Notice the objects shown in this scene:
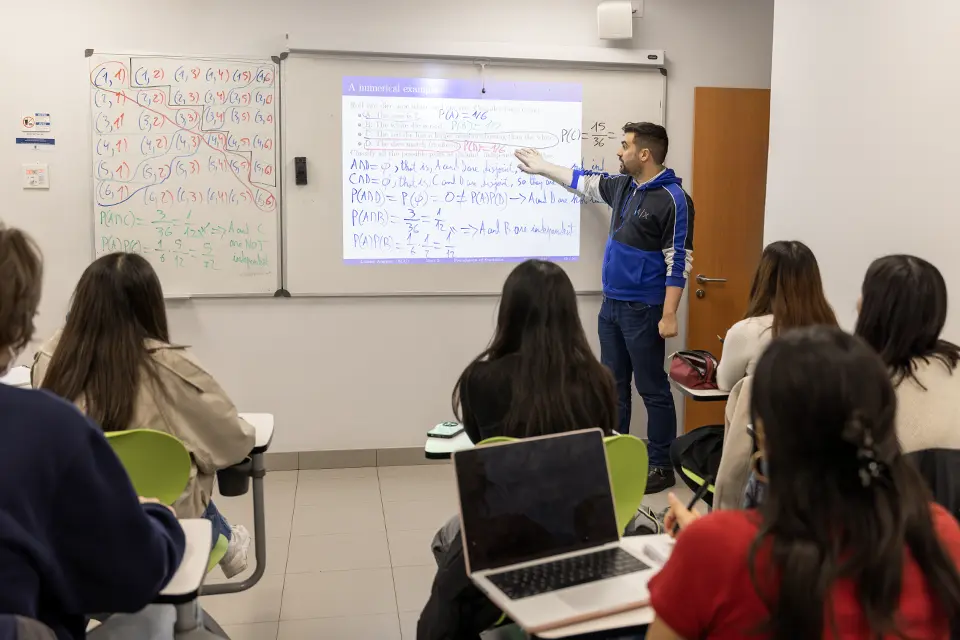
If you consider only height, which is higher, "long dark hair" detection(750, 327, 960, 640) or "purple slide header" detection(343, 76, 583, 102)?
"purple slide header" detection(343, 76, 583, 102)

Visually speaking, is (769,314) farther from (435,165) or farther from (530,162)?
(435,165)

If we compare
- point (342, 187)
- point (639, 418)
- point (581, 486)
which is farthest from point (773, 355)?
point (639, 418)

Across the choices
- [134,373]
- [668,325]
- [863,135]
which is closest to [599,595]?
[134,373]

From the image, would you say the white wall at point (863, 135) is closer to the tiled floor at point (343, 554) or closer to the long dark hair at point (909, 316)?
the long dark hair at point (909, 316)

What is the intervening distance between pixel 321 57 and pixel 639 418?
257 cm

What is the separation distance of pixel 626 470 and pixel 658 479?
2.17m

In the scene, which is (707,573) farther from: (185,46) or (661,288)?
(185,46)

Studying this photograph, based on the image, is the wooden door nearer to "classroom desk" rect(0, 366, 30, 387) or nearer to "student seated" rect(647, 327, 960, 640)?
"classroom desk" rect(0, 366, 30, 387)

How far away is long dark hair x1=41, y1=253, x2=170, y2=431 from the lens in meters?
2.03

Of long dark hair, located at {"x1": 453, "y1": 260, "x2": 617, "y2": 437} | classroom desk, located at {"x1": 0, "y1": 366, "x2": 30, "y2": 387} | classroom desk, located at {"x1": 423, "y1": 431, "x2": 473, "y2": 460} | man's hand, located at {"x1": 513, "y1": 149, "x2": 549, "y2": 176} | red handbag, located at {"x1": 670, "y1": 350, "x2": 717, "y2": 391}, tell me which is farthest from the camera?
man's hand, located at {"x1": 513, "y1": 149, "x2": 549, "y2": 176}

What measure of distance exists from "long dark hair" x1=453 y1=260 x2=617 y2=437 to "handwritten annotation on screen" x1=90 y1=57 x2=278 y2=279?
7.35 ft

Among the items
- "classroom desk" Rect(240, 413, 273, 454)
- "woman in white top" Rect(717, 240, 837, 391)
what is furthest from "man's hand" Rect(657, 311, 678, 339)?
"classroom desk" Rect(240, 413, 273, 454)

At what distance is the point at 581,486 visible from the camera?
1612mm

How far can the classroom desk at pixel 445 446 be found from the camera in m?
2.20
